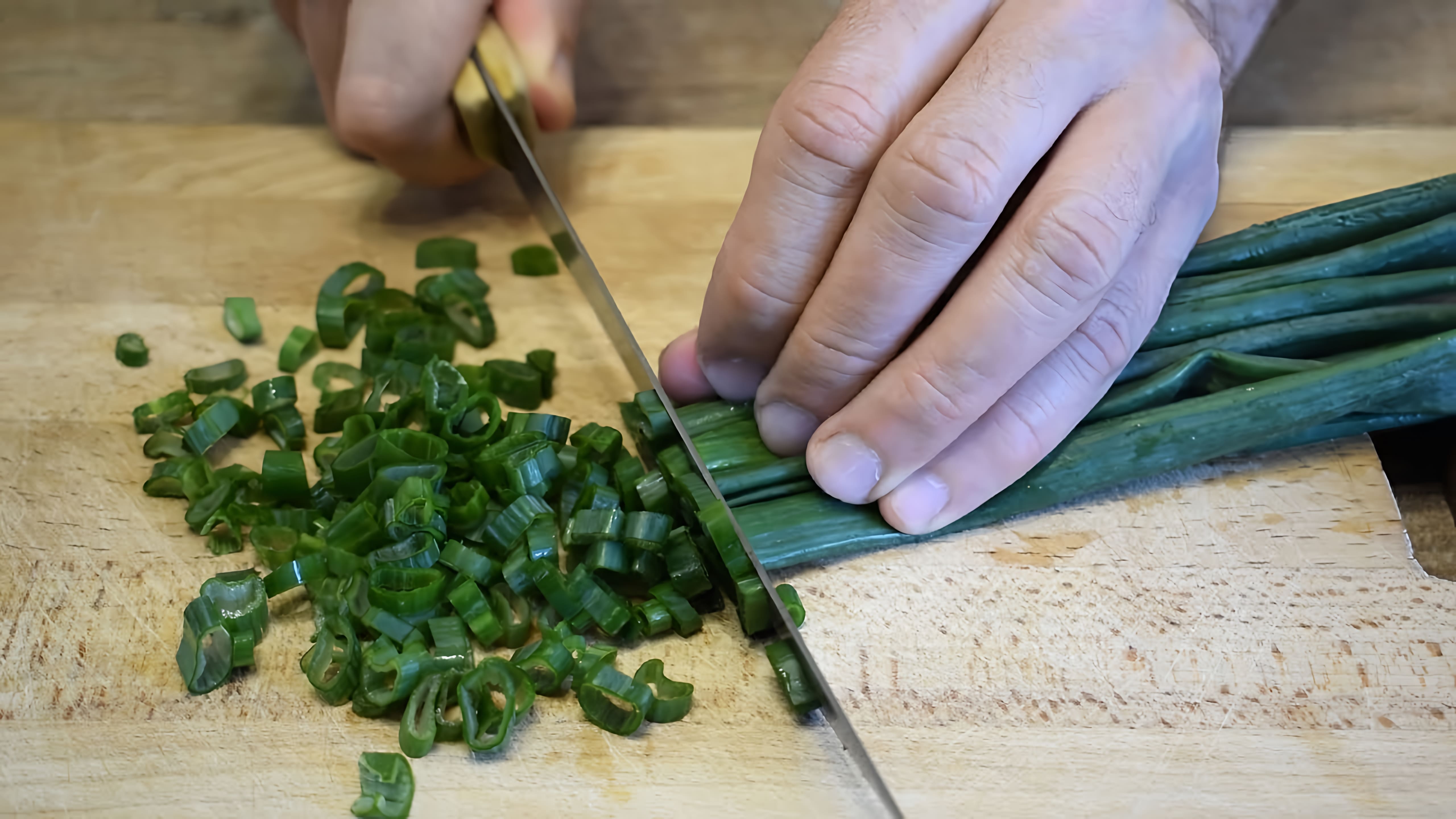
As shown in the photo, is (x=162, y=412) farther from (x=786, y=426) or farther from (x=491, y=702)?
(x=786, y=426)

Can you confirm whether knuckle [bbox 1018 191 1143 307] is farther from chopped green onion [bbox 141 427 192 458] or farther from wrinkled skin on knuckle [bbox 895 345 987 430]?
chopped green onion [bbox 141 427 192 458]

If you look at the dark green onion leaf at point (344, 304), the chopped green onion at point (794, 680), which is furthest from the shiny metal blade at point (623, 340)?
the dark green onion leaf at point (344, 304)

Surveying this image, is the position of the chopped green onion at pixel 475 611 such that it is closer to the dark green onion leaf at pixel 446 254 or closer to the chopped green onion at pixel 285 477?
the chopped green onion at pixel 285 477

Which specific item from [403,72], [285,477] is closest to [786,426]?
[285,477]

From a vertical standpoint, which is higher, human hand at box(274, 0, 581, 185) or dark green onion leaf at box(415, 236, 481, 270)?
human hand at box(274, 0, 581, 185)

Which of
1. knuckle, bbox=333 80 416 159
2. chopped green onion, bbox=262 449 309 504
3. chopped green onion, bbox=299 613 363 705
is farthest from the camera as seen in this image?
knuckle, bbox=333 80 416 159

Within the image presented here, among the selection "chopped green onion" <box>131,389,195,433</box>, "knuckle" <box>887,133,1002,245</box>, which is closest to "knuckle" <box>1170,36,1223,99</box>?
"knuckle" <box>887,133,1002,245</box>

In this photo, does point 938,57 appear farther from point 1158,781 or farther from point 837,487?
point 1158,781

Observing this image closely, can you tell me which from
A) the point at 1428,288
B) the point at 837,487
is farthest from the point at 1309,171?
the point at 837,487
